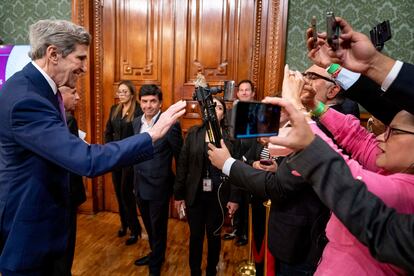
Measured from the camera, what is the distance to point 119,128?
312cm

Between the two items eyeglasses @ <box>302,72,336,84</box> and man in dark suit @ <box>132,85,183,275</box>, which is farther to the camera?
man in dark suit @ <box>132,85,183,275</box>

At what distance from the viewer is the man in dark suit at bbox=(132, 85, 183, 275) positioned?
2449 mm

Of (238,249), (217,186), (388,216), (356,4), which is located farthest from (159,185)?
(356,4)

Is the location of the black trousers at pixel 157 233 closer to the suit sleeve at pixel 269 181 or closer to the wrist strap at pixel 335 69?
the suit sleeve at pixel 269 181

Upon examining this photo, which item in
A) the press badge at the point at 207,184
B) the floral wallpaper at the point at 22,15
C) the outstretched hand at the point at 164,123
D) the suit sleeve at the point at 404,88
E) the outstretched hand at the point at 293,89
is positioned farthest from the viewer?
the floral wallpaper at the point at 22,15

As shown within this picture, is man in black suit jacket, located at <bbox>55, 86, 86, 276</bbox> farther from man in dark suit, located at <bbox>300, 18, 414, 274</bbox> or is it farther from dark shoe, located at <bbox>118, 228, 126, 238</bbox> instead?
man in dark suit, located at <bbox>300, 18, 414, 274</bbox>

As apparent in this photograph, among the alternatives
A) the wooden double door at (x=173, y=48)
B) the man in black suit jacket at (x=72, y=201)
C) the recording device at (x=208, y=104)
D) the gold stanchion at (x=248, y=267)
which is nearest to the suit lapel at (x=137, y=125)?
the man in black suit jacket at (x=72, y=201)

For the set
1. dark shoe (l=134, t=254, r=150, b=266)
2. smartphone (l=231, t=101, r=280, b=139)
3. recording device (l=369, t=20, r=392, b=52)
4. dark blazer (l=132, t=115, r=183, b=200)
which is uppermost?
recording device (l=369, t=20, r=392, b=52)

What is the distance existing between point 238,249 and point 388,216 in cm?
249

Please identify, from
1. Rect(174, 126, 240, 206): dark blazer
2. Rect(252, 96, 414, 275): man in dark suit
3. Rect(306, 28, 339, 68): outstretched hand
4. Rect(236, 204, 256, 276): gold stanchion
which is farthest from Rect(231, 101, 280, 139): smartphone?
Rect(236, 204, 256, 276): gold stanchion

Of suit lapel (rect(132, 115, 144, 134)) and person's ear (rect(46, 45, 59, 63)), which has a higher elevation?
person's ear (rect(46, 45, 59, 63))

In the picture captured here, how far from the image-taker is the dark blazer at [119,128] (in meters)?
3.02

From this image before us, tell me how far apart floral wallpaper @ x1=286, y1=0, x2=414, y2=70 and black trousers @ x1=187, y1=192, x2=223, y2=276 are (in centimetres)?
167

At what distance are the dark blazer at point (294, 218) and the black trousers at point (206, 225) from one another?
83 centimetres
